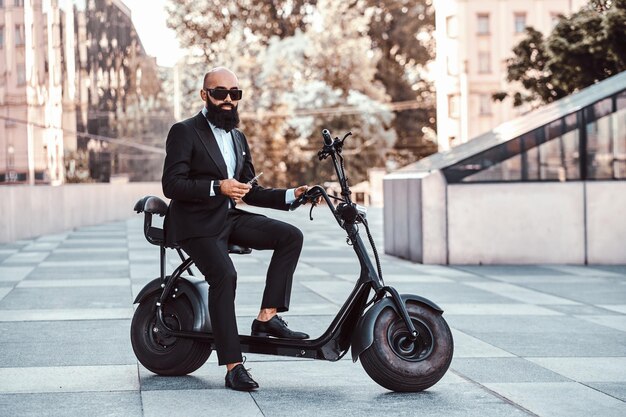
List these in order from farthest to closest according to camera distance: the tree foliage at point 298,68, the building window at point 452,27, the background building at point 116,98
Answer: the tree foliage at point 298,68
the building window at point 452,27
the background building at point 116,98

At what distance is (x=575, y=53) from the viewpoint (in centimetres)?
2172

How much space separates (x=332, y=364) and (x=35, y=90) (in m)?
18.4

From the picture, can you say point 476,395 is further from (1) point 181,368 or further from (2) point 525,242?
(2) point 525,242

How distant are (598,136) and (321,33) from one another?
3915cm

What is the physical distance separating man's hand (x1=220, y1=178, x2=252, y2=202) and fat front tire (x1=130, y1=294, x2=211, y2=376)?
71 centimetres

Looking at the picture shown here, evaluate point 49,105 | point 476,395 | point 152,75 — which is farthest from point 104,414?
point 152,75

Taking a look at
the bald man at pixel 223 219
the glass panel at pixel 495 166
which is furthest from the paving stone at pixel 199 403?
the glass panel at pixel 495 166

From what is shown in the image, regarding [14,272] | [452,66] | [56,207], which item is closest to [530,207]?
[14,272]

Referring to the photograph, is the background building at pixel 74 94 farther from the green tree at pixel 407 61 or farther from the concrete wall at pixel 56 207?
the green tree at pixel 407 61

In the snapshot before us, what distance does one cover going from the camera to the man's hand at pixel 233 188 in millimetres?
6152

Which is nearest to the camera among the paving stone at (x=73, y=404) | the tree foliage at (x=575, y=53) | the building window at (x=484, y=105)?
the paving stone at (x=73, y=404)

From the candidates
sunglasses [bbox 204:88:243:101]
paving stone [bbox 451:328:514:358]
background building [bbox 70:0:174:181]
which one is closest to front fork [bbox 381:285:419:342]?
sunglasses [bbox 204:88:243:101]

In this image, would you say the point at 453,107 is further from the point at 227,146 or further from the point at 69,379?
the point at 69,379

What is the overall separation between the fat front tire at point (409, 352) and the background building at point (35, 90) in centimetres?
1661
